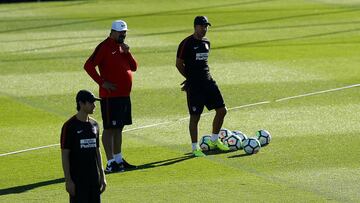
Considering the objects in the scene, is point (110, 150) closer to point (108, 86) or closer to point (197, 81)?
point (108, 86)

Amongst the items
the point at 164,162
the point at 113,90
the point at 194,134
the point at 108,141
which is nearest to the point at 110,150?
the point at 108,141

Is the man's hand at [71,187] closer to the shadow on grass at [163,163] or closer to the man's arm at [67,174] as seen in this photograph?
the man's arm at [67,174]

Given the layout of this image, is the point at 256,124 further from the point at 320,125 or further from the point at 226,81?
the point at 226,81

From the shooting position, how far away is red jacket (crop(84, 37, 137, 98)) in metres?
16.2

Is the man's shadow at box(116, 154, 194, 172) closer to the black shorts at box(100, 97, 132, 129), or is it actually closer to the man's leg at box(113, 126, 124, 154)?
the man's leg at box(113, 126, 124, 154)

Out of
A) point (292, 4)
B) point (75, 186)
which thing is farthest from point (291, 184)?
point (292, 4)

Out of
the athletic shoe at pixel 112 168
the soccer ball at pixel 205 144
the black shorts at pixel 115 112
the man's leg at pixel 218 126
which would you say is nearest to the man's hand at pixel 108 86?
the black shorts at pixel 115 112

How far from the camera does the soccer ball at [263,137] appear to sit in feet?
58.4

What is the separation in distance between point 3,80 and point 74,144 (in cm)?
1336

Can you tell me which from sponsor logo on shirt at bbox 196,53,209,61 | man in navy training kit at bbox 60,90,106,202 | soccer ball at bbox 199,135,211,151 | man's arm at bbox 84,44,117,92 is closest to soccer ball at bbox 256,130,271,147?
soccer ball at bbox 199,135,211,151

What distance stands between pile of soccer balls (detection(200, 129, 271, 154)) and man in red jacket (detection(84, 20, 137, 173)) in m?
1.84

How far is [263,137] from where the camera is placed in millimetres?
17812

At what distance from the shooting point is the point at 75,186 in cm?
1208

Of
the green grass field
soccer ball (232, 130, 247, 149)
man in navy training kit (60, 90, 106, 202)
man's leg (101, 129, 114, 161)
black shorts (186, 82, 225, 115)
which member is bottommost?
the green grass field
